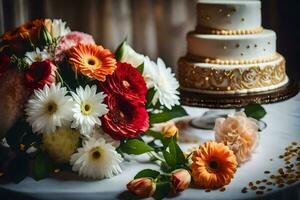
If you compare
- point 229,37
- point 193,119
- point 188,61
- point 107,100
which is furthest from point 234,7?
point 107,100

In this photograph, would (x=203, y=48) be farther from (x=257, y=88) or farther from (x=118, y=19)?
(x=118, y=19)

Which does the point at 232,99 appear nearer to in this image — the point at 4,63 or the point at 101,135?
the point at 101,135

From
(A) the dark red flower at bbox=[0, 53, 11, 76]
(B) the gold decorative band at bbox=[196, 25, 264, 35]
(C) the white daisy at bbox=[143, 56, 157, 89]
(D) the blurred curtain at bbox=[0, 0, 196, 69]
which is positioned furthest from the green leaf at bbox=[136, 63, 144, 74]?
(D) the blurred curtain at bbox=[0, 0, 196, 69]

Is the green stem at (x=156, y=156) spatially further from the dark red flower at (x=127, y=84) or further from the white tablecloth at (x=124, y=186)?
the dark red flower at (x=127, y=84)

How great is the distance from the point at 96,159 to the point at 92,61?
0.86 feet

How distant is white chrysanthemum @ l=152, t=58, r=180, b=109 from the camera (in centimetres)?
147

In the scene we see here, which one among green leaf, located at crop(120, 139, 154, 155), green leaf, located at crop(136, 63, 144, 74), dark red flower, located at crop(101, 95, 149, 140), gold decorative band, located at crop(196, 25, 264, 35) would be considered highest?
gold decorative band, located at crop(196, 25, 264, 35)

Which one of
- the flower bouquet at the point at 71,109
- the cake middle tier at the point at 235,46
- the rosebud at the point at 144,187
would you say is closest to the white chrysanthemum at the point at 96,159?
the flower bouquet at the point at 71,109

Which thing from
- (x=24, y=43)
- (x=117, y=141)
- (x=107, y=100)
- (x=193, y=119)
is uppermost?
(x=24, y=43)

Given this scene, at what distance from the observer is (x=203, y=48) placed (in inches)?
71.5

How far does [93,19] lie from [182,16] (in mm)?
551

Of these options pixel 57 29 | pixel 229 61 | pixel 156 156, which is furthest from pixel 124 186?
pixel 229 61

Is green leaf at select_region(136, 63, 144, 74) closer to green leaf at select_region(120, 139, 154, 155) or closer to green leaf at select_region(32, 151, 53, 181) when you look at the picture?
green leaf at select_region(120, 139, 154, 155)

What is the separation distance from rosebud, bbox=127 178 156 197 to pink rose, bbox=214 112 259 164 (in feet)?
1.03
